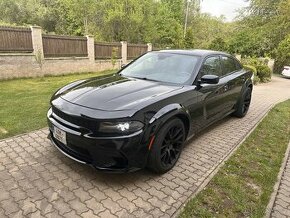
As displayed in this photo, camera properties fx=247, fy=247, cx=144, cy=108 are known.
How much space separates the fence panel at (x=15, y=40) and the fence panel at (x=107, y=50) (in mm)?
4479

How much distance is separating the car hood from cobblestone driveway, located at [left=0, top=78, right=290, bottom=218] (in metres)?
0.96

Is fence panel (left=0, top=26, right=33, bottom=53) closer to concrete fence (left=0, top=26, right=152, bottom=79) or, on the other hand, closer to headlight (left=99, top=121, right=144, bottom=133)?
concrete fence (left=0, top=26, right=152, bottom=79)

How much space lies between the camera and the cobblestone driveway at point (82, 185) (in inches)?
104

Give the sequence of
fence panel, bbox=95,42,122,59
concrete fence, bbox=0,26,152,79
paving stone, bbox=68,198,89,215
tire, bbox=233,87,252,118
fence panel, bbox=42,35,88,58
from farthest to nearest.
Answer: fence panel, bbox=95,42,122,59, fence panel, bbox=42,35,88,58, concrete fence, bbox=0,26,152,79, tire, bbox=233,87,252,118, paving stone, bbox=68,198,89,215

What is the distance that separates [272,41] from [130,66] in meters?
22.6

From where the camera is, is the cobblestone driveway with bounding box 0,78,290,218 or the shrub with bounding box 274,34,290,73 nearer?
the cobblestone driveway with bounding box 0,78,290,218

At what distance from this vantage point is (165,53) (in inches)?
176

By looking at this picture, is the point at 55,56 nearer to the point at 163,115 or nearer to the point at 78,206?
the point at 163,115

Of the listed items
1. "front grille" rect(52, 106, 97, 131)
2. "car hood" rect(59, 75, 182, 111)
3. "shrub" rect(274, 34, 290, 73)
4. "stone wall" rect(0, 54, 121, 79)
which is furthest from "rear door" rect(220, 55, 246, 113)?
"shrub" rect(274, 34, 290, 73)

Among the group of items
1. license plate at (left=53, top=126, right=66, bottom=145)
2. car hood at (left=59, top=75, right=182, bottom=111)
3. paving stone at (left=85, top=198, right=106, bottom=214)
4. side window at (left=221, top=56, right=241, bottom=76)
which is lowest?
paving stone at (left=85, top=198, right=106, bottom=214)

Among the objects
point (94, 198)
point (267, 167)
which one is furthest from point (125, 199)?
point (267, 167)

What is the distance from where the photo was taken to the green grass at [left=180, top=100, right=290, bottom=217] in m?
2.77

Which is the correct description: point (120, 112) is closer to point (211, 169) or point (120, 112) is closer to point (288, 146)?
point (211, 169)

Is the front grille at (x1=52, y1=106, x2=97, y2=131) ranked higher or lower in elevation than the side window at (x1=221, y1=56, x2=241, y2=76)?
lower
